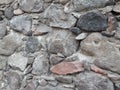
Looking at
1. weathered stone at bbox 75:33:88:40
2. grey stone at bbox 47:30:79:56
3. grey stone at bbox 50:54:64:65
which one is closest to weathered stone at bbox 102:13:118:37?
weathered stone at bbox 75:33:88:40

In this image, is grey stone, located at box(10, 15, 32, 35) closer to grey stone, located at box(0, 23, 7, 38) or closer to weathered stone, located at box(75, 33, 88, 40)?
grey stone, located at box(0, 23, 7, 38)

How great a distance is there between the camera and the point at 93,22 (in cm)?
160

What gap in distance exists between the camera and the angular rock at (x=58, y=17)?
170 centimetres

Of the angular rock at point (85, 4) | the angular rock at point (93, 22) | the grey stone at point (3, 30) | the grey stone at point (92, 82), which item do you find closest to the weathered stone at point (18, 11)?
the grey stone at point (3, 30)

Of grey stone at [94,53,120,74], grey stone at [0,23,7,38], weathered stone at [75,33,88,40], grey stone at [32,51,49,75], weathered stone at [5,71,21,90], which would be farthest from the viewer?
grey stone at [0,23,7,38]

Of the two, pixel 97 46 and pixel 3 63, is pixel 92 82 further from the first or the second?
pixel 3 63

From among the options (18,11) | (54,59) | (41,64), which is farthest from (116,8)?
(18,11)

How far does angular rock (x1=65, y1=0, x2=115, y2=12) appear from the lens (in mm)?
1587

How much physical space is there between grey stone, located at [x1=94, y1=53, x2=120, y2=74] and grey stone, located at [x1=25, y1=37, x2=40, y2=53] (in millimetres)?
482

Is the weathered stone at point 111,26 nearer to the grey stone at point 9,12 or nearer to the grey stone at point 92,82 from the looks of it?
the grey stone at point 92,82

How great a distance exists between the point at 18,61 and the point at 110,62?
715 millimetres

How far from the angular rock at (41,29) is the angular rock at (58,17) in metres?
0.05

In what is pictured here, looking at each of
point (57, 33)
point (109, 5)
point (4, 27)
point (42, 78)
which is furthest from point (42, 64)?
point (109, 5)

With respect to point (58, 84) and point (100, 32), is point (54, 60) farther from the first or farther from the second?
point (100, 32)
